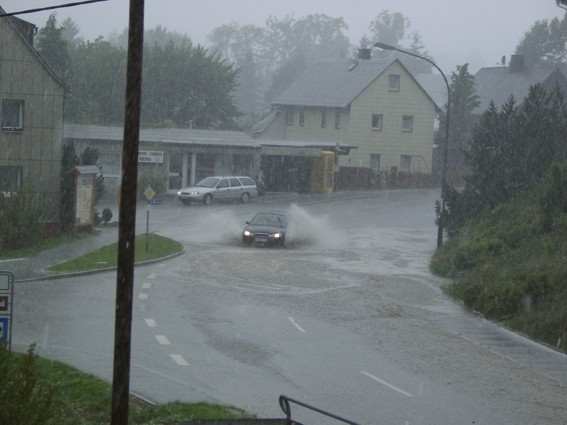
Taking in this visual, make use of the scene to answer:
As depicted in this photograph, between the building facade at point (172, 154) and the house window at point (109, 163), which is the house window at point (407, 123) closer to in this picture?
the building facade at point (172, 154)

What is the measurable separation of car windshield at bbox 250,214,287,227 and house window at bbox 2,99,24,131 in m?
9.59

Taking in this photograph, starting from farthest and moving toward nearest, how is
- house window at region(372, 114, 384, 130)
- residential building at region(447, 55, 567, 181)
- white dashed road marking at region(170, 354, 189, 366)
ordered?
residential building at region(447, 55, 567, 181) < house window at region(372, 114, 384, 130) < white dashed road marking at region(170, 354, 189, 366)

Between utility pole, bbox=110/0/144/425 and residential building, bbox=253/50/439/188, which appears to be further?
residential building, bbox=253/50/439/188

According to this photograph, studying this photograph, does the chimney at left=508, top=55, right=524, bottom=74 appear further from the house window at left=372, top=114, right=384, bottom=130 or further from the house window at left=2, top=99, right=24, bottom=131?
the house window at left=2, top=99, right=24, bottom=131

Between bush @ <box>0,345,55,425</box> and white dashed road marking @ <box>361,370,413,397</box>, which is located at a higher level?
bush @ <box>0,345,55,425</box>

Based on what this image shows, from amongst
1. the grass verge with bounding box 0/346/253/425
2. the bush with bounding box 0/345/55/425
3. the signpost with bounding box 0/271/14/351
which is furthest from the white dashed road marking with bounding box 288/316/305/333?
the bush with bounding box 0/345/55/425

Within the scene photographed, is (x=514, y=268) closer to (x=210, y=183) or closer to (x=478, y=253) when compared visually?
(x=478, y=253)

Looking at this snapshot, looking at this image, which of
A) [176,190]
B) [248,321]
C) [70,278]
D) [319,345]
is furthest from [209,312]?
[176,190]

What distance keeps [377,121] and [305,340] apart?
2043 inches

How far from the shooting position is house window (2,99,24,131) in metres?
36.5

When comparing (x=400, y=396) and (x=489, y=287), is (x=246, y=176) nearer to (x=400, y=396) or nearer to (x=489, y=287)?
(x=489, y=287)

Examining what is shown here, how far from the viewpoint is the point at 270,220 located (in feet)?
129

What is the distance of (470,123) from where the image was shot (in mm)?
78250

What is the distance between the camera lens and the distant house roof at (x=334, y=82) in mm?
70062
